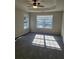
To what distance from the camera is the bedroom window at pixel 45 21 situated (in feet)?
36.3

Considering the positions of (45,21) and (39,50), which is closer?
(39,50)

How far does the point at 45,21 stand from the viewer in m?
11.4

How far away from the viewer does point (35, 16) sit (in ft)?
37.7

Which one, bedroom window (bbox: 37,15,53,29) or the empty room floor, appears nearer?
the empty room floor

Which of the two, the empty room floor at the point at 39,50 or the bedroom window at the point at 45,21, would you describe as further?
the bedroom window at the point at 45,21

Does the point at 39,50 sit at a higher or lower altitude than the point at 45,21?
lower

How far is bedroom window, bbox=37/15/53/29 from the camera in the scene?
1105cm

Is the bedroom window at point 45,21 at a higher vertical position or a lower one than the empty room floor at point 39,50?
higher

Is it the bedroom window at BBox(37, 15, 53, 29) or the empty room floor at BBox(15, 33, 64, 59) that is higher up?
the bedroom window at BBox(37, 15, 53, 29)
